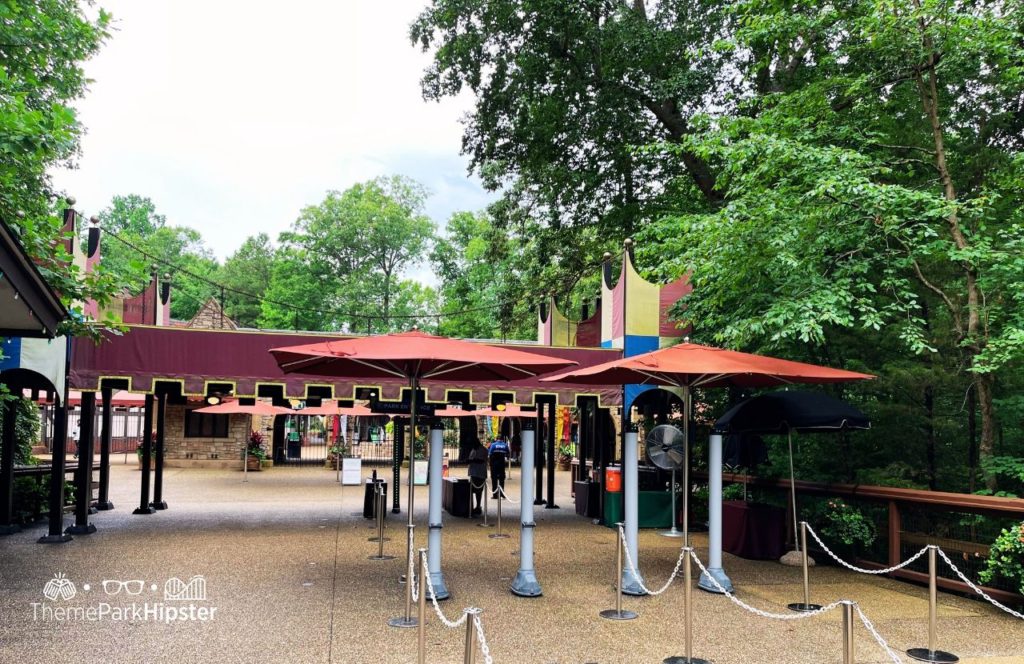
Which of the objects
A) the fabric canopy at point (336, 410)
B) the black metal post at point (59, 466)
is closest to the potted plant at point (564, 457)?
the fabric canopy at point (336, 410)

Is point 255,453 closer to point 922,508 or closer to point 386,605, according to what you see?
point 386,605

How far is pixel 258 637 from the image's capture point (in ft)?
22.0

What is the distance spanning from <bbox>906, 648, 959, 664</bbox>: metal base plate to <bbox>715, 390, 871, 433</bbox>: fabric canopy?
3.31m

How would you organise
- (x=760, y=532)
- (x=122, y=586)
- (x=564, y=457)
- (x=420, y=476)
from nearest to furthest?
(x=122, y=586), (x=760, y=532), (x=420, y=476), (x=564, y=457)

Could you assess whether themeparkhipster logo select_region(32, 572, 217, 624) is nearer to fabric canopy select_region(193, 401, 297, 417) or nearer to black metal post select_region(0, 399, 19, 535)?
black metal post select_region(0, 399, 19, 535)

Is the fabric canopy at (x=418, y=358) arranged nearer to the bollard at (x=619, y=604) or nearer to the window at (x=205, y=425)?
the bollard at (x=619, y=604)

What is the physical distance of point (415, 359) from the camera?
789 cm

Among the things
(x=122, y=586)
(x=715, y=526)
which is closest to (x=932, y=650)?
(x=715, y=526)

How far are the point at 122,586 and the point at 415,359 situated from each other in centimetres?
425

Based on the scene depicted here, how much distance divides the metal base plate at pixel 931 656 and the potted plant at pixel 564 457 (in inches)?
1027

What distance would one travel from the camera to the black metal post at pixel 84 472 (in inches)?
493

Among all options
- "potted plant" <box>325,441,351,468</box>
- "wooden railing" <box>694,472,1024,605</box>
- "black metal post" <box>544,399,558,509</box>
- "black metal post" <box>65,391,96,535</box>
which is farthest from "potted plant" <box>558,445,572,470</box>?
"black metal post" <box>65,391,96,535</box>

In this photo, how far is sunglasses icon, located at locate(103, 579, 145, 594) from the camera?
27.5 feet

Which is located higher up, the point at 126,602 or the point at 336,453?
the point at 126,602
